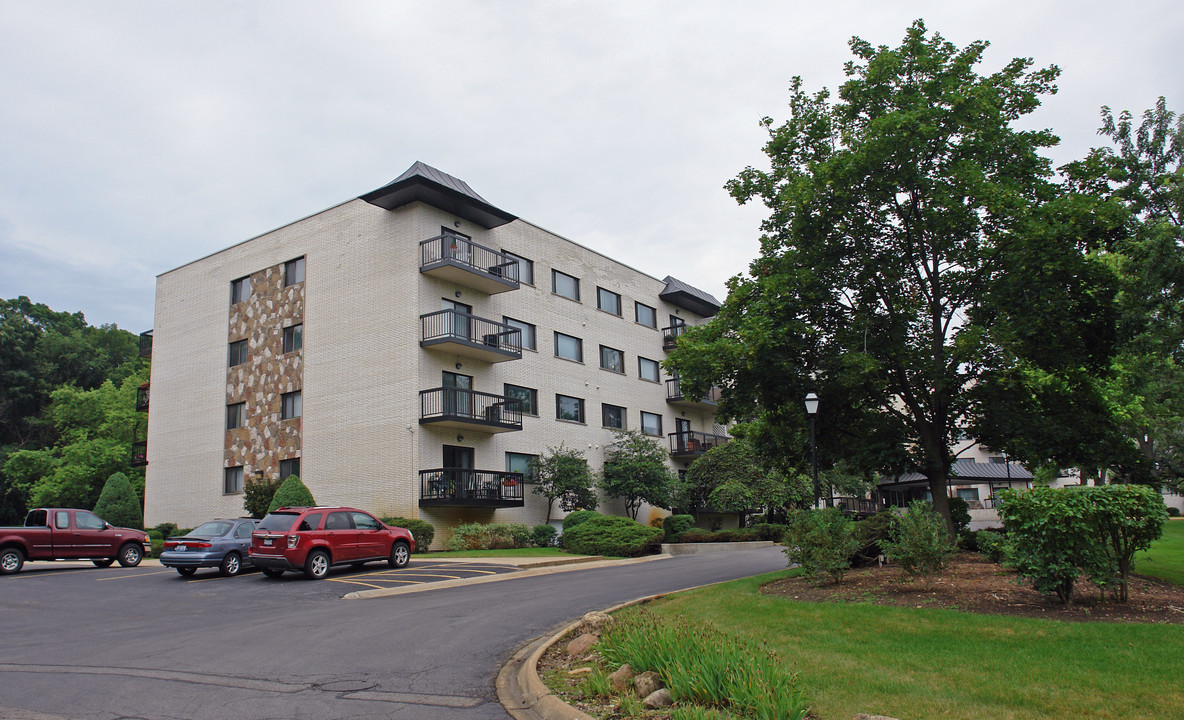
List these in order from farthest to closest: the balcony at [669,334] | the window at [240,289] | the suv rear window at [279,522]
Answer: the balcony at [669,334]
the window at [240,289]
the suv rear window at [279,522]

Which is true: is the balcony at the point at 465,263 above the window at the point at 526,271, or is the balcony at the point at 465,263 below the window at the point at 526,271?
below

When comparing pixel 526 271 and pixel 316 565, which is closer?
pixel 316 565

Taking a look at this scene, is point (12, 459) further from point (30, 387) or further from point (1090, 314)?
point (1090, 314)

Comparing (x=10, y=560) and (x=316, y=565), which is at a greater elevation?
(x=10, y=560)

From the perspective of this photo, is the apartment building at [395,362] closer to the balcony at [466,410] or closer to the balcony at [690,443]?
the balcony at [466,410]

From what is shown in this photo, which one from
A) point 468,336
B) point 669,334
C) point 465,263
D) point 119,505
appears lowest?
point 119,505

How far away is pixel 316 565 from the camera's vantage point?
18.5 m

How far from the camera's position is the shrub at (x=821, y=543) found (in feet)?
39.5

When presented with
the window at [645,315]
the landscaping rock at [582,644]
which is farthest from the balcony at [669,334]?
the landscaping rock at [582,644]

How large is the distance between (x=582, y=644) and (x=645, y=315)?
33067 mm

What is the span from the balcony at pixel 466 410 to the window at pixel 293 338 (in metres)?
6.96

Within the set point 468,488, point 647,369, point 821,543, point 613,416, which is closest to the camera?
point 821,543

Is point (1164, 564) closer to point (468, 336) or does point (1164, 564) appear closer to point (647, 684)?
point (647, 684)

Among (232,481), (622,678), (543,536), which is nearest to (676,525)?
(543,536)
